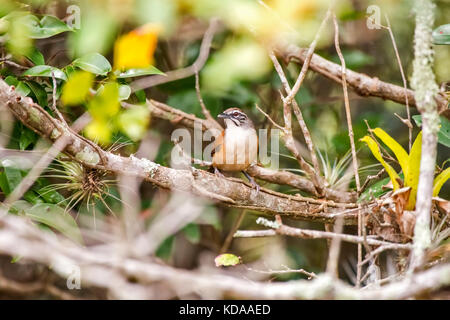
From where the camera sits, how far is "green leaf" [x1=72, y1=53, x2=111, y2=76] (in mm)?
4023

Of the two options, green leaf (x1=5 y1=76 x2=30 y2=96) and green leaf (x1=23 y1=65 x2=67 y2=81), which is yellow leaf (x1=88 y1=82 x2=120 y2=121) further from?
green leaf (x1=5 y1=76 x2=30 y2=96)

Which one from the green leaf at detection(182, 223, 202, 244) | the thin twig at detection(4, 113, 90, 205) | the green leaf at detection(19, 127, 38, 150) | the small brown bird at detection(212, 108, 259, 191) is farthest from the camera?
the green leaf at detection(182, 223, 202, 244)

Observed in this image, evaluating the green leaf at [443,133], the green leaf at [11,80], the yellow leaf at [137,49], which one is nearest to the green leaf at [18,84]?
the green leaf at [11,80]

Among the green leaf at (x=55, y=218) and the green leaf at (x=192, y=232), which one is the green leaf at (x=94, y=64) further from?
Answer: the green leaf at (x=192, y=232)

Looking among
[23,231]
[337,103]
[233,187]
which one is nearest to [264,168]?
[233,187]

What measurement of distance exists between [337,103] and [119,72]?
11.9 ft

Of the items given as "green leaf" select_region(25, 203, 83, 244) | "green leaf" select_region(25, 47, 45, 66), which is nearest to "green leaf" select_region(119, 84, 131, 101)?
"green leaf" select_region(25, 47, 45, 66)

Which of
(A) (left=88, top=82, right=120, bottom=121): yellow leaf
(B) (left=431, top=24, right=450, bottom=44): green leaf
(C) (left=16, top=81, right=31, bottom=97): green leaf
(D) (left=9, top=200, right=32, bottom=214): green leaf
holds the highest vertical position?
(B) (left=431, top=24, right=450, bottom=44): green leaf

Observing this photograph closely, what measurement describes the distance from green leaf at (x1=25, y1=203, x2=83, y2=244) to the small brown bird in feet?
6.34

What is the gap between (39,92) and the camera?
4281mm

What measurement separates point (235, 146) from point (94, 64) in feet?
6.33

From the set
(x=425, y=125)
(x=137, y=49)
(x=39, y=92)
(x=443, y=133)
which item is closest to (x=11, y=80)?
(x=39, y=92)

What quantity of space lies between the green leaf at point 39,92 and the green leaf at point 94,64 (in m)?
0.43

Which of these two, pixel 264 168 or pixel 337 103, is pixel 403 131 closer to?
pixel 337 103
